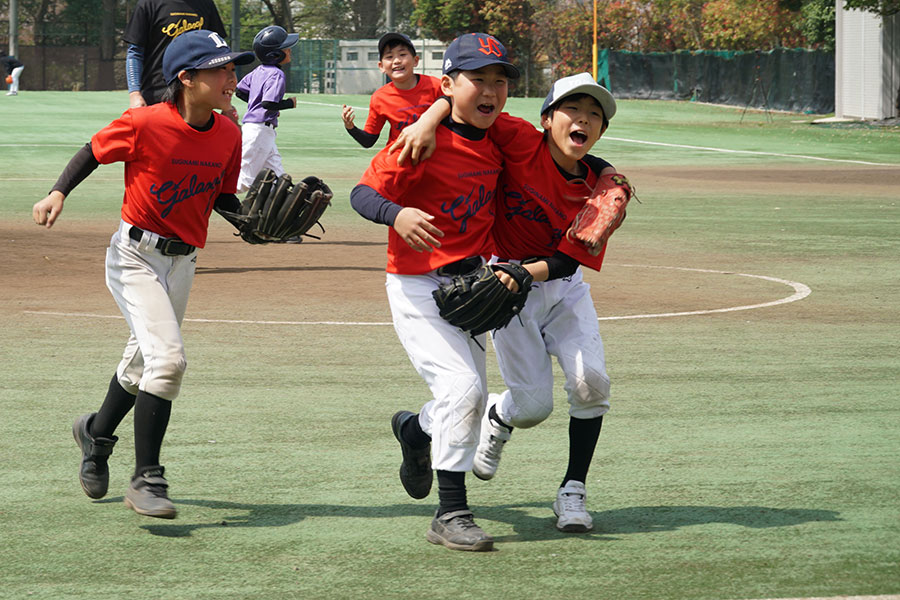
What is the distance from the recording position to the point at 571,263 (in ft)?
18.6

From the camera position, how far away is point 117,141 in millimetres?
5910

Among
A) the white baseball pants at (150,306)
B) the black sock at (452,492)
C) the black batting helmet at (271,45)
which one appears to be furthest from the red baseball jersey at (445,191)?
the black batting helmet at (271,45)

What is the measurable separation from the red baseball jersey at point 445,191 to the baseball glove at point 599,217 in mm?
394

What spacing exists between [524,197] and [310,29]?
99.9m

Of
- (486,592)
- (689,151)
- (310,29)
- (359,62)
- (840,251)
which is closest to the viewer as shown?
(486,592)

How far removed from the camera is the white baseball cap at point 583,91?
18.3 feet

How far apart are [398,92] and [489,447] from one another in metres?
6.47

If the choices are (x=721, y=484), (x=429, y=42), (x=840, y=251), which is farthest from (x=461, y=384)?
(x=429, y=42)

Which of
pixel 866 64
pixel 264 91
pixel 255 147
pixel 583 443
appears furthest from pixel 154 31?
pixel 866 64

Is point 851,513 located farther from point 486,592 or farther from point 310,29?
point 310,29

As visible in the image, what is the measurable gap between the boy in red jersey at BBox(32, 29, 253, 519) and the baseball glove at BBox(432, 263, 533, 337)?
1196 mm

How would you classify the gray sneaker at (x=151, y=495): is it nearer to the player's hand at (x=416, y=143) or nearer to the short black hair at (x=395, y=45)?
the player's hand at (x=416, y=143)

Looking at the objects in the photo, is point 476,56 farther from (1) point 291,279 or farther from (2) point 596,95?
(1) point 291,279

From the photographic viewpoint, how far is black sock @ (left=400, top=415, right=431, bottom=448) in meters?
5.89
